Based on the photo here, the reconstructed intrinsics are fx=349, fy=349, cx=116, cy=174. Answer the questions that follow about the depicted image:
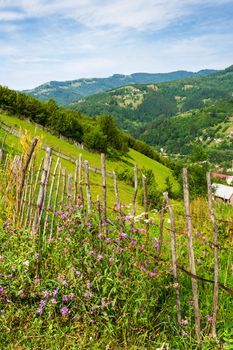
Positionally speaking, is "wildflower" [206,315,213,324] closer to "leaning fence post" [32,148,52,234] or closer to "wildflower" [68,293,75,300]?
"wildflower" [68,293,75,300]

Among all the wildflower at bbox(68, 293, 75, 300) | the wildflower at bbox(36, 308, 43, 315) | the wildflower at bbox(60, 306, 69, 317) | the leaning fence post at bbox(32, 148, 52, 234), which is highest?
the leaning fence post at bbox(32, 148, 52, 234)

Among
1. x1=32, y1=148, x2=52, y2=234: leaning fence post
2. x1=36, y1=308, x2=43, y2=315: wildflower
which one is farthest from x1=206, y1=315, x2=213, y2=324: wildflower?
x1=32, y1=148, x2=52, y2=234: leaning fence post

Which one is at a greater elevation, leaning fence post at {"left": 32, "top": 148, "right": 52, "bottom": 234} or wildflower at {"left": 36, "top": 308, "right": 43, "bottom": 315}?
leaning fence post at {"left": 32, "top": 148, "right": 52, "bottom": 234}

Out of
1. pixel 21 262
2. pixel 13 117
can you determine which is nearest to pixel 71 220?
pixel 21 262

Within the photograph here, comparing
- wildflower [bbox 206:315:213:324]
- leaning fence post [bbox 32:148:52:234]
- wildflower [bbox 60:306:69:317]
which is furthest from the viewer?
leaning fence post [bbox 32:148:52:234]

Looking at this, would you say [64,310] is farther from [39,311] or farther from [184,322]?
[184,322]

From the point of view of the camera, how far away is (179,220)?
10.3m

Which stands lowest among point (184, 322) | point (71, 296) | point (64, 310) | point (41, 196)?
point (184, 322)

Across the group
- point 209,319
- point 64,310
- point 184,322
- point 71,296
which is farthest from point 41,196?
point 209,319

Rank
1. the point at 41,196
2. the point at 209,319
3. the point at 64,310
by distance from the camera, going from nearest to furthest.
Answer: the point at 209,319 → the point at 64,310 → the point at 41,196

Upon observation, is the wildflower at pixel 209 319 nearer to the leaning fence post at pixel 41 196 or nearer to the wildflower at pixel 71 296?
the wildflower at pixel 71 296

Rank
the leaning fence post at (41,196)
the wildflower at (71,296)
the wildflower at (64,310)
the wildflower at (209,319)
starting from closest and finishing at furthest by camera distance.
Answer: the wildflower at (209,319) < the wildflower at (64,310) < the wildflower at (71,296) < the leaning fence post at (41,196)

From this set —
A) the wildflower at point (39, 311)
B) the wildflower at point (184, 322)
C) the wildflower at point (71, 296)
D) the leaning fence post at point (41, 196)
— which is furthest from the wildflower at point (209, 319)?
the leaning fence post at point (41, 196)

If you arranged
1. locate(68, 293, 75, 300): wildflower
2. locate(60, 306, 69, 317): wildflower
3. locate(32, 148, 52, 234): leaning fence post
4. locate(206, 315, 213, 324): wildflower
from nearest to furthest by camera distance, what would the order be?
locate(206, 315, 213, 324): wildflower → locate(60, 306, 69, 317): wildflower → locate(68, 293, 75, 300): wildflower → locate(32, 148, 52, 234): leaning fence post
